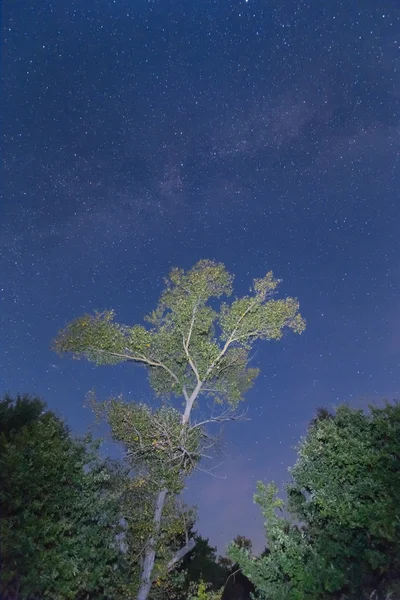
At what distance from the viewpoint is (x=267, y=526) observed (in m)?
16.8

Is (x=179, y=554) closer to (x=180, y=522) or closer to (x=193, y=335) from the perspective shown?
(x=180, y=522)

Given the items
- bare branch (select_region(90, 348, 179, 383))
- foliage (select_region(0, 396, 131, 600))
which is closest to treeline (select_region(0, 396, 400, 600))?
foliage (select_region(0, 396, 131, 600))

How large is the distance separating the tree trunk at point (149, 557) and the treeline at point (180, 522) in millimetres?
241

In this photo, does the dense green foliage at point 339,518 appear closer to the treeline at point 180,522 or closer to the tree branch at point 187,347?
the treeline at point 180,522

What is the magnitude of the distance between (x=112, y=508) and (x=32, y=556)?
4097 mm

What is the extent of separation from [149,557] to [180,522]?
1.65 m

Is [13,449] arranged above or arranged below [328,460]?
above

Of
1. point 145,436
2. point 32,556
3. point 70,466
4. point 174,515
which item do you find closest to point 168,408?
point 145,436

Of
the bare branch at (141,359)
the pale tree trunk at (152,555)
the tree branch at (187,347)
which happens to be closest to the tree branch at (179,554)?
the pale tree trunk at (152,555)

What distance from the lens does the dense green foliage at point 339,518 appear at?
1421 cm

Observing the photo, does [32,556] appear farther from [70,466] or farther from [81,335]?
[81,335]

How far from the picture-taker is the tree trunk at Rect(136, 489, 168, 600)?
646 inches

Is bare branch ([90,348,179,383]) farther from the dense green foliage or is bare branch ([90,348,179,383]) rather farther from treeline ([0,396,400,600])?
the dense green foliage

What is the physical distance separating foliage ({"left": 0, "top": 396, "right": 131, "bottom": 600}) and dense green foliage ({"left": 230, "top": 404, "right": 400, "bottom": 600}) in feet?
16.0
